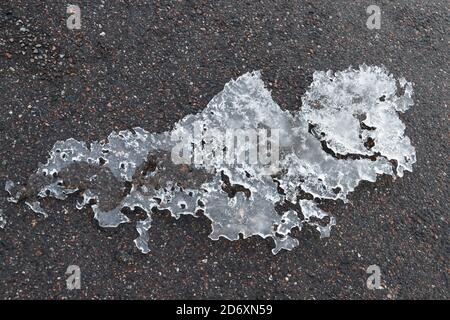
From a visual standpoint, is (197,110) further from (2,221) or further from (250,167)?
(2,221)

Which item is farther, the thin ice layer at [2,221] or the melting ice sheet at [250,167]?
the melting ice sheet at [250,167]

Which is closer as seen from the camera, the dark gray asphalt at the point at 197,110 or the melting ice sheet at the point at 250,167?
the dark gray asphalt at the point at 197,110

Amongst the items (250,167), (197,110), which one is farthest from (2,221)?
(250,167)

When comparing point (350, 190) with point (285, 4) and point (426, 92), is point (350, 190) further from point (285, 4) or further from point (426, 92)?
point (285, 4)

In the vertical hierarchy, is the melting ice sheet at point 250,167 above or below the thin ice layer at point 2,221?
above
